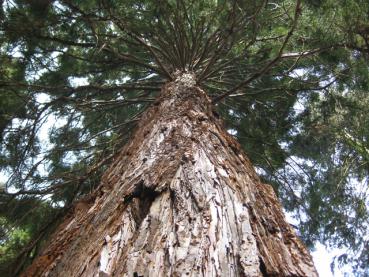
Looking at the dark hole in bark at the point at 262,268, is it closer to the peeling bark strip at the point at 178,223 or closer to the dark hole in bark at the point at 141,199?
the peeling bark strip at the point at 178,223

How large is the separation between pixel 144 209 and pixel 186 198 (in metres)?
0.20

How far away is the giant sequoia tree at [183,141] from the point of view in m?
1.72

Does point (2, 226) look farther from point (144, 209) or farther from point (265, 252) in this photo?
point (265, 252)

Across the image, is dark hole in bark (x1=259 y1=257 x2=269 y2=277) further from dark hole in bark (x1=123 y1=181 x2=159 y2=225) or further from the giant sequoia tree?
dark hole in bark (x1=123 y1=181 x2=159 y2=225)

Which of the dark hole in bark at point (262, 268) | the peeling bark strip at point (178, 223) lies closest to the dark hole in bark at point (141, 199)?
the peeling bark strip at point (178, 223)

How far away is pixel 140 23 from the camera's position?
5.67 metres

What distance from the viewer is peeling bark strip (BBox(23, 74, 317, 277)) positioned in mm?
1515

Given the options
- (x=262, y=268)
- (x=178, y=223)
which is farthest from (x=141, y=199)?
(x=262, y=268)

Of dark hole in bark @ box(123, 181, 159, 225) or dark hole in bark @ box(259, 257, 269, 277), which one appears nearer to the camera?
dark hole in bark @ box(259, 257, 269, 277)

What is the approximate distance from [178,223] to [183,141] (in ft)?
3.28

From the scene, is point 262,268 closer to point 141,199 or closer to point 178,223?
point 178,223

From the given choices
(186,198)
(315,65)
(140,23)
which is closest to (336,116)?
(315,65)

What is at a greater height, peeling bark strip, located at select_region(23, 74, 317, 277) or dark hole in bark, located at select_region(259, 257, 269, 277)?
peeling bark strip, located at select_region(23, 74, 317, 277)

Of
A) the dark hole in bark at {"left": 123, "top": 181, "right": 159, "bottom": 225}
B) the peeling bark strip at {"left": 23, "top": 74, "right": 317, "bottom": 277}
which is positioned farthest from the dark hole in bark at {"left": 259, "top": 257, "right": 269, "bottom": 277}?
the dark hole in bark at {"left": 123, "top": 181, "right": 159, "bottom": 225}
